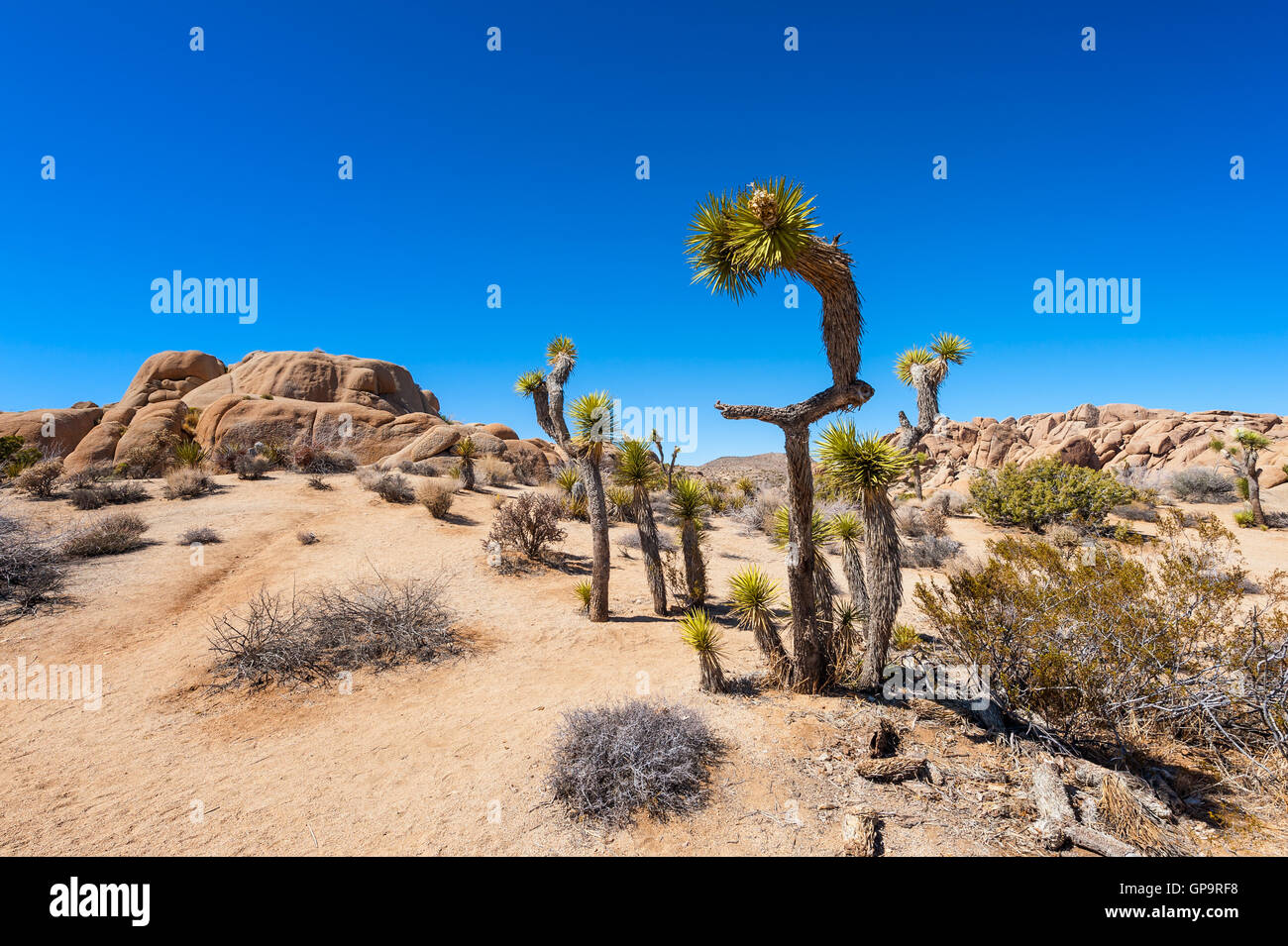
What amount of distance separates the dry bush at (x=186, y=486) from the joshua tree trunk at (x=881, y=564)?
19.9 metres

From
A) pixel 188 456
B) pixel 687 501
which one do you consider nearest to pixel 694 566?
pixel 687 501

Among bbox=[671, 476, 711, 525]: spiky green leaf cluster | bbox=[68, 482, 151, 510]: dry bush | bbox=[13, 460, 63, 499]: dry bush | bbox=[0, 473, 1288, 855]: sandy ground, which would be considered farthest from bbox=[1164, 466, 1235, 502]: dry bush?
bbox=[13, 460, 63, 499]: dry bush

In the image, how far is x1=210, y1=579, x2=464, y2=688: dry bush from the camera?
23.2ft

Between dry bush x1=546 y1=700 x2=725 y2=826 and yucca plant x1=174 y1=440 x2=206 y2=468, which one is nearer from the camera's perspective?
dry bush x1=546 y1=700 x2=725 y2=826

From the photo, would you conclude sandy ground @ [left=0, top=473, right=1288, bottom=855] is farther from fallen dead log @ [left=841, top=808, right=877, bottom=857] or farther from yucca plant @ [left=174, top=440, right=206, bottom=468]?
yucca plant @ [left=174, top=440, right=206, bottom=468]

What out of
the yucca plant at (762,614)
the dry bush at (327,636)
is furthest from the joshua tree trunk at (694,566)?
the dry bush at (327,636)

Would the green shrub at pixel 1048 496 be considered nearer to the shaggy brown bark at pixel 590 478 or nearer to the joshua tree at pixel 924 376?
the joshua tree at pixel 924 376

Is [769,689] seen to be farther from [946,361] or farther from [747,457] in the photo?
[747,457]

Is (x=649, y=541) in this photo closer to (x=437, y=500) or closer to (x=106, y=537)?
(x=437, y=500)

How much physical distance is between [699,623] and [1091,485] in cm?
1852

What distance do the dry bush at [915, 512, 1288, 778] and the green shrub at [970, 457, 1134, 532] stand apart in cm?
1382

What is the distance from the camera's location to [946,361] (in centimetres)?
833
